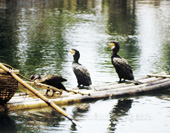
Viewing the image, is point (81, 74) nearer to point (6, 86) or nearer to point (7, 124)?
point (6, 86)

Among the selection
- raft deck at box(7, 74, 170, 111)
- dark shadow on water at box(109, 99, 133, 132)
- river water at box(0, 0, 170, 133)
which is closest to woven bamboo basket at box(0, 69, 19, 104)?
raft deck at box(7, 74, 170, 111)

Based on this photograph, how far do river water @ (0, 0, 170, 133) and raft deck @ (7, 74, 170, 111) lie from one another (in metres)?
0.19

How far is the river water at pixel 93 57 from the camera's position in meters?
12.2

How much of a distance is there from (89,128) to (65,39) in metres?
19.4

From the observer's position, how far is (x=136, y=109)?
46.1 feet

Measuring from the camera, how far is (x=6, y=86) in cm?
1239

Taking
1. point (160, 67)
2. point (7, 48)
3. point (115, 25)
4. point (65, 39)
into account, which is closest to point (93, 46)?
point (65, 39)

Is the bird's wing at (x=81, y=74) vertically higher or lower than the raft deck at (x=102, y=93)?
higher

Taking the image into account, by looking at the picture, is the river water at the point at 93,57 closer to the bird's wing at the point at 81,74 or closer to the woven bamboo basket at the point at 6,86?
the woven bamboo basket at the point at 6,86

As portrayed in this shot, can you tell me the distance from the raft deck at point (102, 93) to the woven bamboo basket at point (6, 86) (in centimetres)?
29

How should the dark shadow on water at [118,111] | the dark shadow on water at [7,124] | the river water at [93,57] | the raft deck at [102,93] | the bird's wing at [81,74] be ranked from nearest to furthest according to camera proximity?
1. the dark shadow on water at [7,124]
2. the river water at [93,57]
3. the dark shadow on water at [118,111]
4. the raft deck at [102,93]
5. the bird's wing at [81,74]

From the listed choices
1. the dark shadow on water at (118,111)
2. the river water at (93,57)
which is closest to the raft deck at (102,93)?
the river water at (93,57)

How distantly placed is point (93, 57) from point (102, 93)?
31.7 feet

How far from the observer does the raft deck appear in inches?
512
